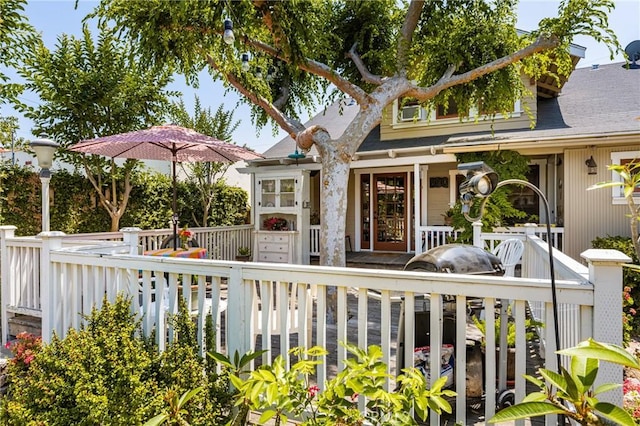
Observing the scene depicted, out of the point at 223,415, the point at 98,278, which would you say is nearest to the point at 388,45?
the point at 98,278

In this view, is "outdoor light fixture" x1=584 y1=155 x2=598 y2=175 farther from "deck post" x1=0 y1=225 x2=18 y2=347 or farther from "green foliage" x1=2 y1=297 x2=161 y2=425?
"deck post" x1=0 y1=225 x2=18 y2=347

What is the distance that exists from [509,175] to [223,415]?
24.9 ft

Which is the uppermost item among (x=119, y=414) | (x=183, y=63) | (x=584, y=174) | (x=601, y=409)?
(x=183, y=63)

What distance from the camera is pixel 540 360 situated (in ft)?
12.1

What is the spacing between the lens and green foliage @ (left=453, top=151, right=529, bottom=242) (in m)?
8.10

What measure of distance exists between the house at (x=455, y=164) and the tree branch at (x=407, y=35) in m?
2.19

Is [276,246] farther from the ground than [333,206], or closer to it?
closer to it

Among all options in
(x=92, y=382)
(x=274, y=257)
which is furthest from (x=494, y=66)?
(x=274, y=257)

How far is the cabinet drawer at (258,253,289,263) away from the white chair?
5407mm

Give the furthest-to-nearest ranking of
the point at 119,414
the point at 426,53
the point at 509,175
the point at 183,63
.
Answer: the point at 509,175, the point at 426,53, the point at 183,63, the point at 119,414

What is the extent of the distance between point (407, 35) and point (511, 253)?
3.58 meters

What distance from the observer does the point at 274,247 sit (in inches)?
392

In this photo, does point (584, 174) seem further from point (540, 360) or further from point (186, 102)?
point (186, 102)

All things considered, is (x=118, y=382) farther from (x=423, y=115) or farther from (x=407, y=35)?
(x=423, y=115)
